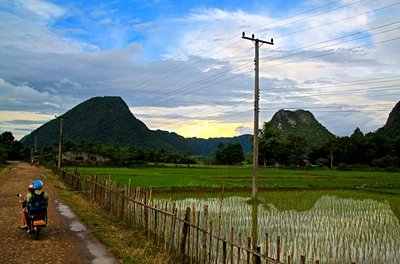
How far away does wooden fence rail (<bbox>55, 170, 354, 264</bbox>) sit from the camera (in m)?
7.46

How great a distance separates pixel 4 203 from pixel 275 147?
2684 inches

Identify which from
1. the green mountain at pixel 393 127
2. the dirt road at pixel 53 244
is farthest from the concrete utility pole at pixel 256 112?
the green mountain at pixel 393 127

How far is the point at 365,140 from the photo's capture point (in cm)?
8050

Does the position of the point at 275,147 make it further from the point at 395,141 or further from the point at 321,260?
the point at 321,260

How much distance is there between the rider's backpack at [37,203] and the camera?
10.9 meters

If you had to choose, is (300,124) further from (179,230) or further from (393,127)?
(179,230)

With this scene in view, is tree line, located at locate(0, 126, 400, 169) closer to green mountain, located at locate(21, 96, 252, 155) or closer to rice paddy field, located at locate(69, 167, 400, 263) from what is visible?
green mountain, located at locate(21, 96, 252, 155)

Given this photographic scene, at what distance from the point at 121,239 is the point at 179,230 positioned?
246cm

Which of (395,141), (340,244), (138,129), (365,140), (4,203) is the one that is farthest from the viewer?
(138,129)

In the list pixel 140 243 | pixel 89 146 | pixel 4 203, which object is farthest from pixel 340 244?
pixel 89 146

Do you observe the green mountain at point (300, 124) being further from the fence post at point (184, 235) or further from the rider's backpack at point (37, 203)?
the fence post at point (184, 235)

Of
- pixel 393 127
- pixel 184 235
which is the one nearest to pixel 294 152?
pixel 393 127

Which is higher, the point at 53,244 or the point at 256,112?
the point at 256,112

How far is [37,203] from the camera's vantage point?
1098cm
